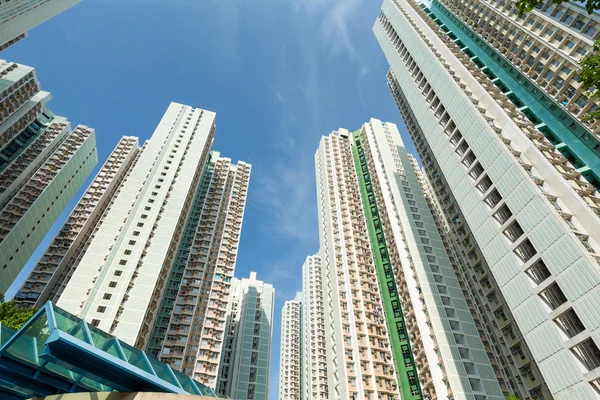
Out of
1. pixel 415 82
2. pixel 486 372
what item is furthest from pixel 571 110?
pixel 486 372

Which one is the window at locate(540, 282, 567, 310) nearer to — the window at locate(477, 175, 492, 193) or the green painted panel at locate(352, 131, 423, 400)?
the window at locate(477, 175, 492, 193)

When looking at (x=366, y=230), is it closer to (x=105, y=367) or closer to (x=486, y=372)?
(x=486, y=372)

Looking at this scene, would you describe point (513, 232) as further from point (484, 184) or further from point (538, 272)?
point (484, 184)

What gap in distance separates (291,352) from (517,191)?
3206 inches

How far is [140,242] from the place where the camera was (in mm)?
45375

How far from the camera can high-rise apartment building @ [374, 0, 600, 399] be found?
21266mm

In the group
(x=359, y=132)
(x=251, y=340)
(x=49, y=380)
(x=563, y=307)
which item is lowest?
(x=49, y=380)

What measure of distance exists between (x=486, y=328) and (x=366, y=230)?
81.6 feet

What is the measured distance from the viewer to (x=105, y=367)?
8492mm

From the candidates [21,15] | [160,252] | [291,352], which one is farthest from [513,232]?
[291,352]

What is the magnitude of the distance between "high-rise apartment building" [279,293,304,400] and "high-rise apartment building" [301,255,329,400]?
2587 mm

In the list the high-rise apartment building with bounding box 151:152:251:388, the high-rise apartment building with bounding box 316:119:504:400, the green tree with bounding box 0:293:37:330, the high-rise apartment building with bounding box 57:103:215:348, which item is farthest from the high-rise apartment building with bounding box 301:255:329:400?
the green tree with bounding box 0:293:37:330

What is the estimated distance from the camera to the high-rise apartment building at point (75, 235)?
5334 cm

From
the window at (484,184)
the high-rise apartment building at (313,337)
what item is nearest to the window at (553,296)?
the window at (484,184)
